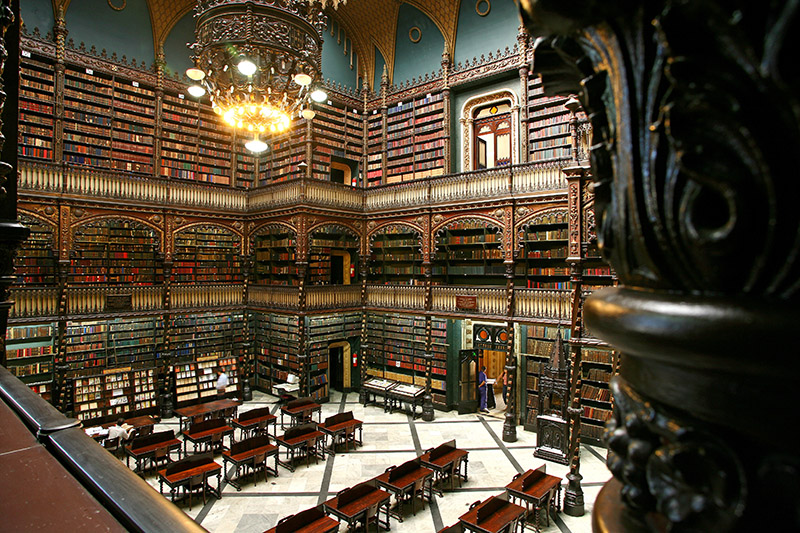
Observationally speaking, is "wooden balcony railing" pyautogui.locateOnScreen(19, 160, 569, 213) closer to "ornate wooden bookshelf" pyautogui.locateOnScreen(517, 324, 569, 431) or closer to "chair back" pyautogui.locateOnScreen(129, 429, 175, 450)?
"ornate wooden bookshelf" pyautogui.locateOnScreen(517, 324, 569, 431)

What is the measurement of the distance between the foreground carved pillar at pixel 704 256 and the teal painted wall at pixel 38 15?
1335 cm

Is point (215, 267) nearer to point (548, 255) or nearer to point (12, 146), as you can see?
point (548, 255)

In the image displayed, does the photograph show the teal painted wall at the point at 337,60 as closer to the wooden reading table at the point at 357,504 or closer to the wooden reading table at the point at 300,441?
the wooden reading table at the point at 300,441

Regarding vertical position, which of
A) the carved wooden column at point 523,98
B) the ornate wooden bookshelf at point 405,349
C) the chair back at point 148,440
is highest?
the carved wooden column at point 523,98

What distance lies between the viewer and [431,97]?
39.1 ft

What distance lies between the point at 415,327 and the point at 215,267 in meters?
5.86

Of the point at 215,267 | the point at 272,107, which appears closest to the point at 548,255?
the point at 272,107

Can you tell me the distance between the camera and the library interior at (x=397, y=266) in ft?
1.01

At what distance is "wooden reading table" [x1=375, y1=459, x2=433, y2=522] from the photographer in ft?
19.2

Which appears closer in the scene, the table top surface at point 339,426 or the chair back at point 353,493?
the chair back at point 353,493

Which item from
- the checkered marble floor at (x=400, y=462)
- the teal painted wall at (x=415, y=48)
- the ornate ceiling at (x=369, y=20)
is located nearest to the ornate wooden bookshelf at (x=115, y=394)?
the checkered marble floor at (x=400, y=462)

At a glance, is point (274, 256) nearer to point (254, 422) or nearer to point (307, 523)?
point (254, 422)

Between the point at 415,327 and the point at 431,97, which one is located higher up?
the point at 431,97

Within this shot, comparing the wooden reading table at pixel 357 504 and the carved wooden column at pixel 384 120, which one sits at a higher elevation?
the carved wooden column at pixel 384 120
